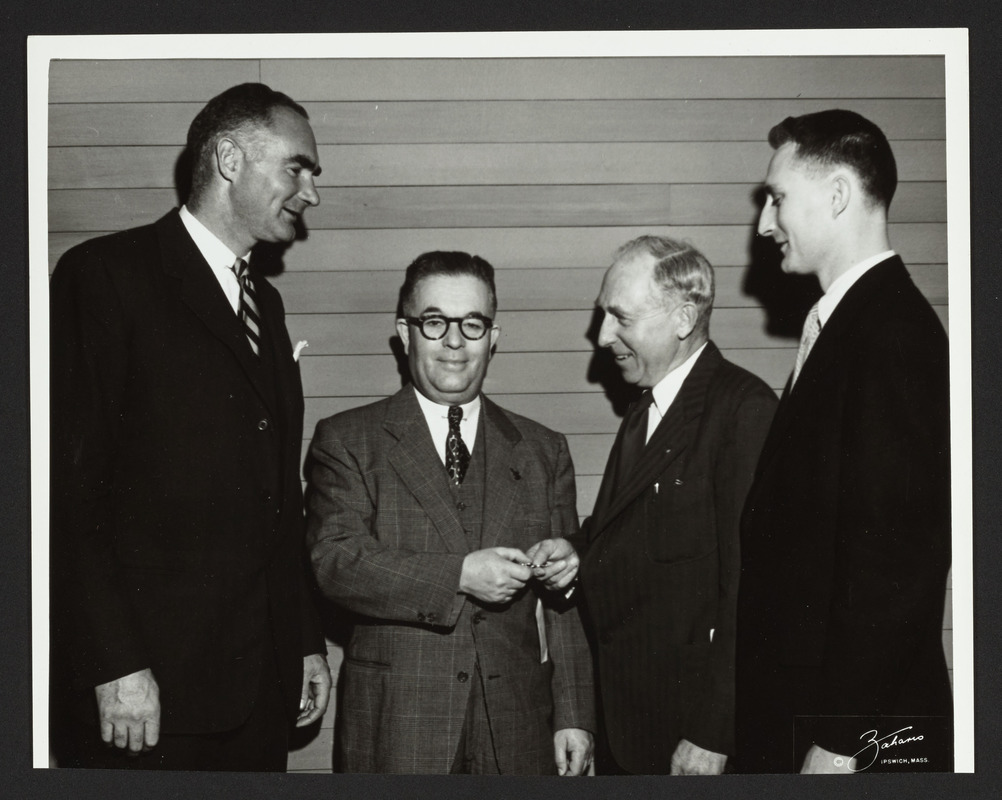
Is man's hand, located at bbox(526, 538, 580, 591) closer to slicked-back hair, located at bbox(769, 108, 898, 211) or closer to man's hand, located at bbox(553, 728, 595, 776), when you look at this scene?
man's hand, located at bbox(553, 728, 595, 776)

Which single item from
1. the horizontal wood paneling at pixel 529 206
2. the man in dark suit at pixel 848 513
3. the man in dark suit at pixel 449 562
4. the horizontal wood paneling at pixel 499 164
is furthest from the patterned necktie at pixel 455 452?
the man in dark suit at pixel 848 513

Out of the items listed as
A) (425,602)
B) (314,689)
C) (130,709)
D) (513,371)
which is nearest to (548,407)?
(513,371)

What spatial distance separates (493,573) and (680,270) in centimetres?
86

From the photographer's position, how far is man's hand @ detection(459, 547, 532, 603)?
7.41 ft

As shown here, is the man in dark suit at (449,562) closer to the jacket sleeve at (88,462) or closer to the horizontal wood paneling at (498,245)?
the horizontal wood paneling at (498,245)

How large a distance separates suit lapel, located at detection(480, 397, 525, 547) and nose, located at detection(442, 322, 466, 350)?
0.50ft

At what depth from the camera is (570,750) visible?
7.59 ft

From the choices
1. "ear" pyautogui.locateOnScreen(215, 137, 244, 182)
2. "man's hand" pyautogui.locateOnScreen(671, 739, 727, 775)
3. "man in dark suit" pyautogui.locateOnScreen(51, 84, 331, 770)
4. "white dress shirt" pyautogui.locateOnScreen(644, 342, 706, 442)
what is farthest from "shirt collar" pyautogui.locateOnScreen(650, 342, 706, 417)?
"ear" pyautogui.locateOnScreen(215, 137, 244, 182)

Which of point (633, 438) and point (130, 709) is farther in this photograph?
point (633, 438)

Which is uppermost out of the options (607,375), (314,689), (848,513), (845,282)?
(845,282)

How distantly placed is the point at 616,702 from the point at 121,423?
1.34 m

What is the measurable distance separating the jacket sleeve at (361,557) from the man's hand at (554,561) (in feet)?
A: 0.61

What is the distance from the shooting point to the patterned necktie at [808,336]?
7.51 ft

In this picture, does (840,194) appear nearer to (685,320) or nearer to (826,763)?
(685,320)
